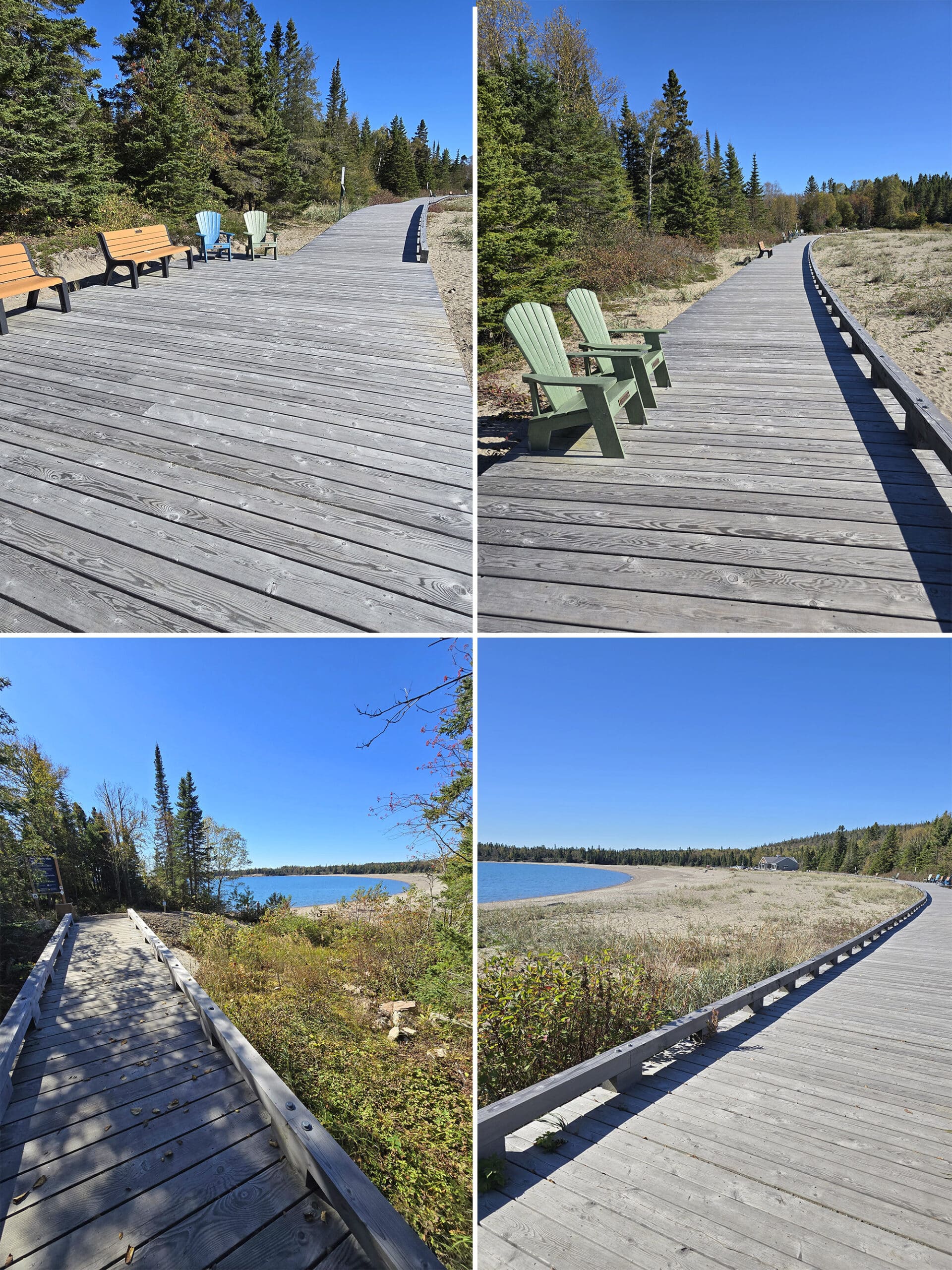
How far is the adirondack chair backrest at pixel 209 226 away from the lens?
36.8ft

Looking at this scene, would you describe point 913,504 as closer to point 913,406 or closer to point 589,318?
point 913,406

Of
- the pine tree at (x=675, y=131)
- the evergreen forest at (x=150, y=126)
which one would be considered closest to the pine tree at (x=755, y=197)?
the pine tree at (x=675, y=131)

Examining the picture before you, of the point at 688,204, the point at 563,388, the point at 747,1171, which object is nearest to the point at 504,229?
the point at 563,388

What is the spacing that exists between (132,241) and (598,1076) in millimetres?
→ 10002

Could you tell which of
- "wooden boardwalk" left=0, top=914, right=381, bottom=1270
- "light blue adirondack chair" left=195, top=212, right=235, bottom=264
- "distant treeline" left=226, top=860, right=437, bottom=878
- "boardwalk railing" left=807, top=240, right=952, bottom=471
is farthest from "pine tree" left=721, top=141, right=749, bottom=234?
"wooden boardwalk" left=0, top=914, right=381, bottom=1270

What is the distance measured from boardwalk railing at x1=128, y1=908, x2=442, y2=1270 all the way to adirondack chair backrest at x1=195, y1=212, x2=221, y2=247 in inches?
461

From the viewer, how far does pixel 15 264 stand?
709cm

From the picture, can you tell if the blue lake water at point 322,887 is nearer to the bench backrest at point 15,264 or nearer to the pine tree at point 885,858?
the bench backrest at point 15,264

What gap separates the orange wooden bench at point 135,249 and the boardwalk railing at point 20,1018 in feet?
23.9

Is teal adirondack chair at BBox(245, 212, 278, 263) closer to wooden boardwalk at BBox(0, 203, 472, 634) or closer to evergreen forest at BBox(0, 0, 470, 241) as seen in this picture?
evergreen forest at BBox(0, 0, 470, 241)

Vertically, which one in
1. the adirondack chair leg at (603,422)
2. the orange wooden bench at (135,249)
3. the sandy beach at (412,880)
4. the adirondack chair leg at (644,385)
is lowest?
the sandy beach at (412,880)

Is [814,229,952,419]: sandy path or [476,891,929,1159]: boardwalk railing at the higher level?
[814,229,952,419]: sandy path

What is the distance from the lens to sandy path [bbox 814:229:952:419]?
10.8m

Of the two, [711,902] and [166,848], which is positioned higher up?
[166,848]
